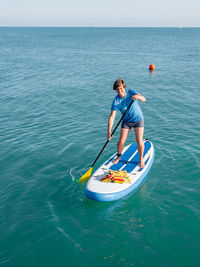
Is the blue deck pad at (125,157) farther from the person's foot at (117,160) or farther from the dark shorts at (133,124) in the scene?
the dark shorts at (133,124)

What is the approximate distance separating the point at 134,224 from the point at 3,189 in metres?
4.89

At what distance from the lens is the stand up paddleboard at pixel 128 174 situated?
7754mm

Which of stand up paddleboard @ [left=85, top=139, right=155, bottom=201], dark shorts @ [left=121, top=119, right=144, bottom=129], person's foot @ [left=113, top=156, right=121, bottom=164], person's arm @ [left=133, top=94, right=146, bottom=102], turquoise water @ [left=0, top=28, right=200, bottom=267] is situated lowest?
turquoise water @ [left=0, top=28, right=200, bottom=267]

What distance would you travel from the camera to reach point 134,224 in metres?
7.14

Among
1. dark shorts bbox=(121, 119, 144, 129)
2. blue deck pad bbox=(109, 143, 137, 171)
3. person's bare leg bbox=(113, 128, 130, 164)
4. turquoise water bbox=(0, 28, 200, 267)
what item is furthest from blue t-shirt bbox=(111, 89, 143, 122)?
turquoise water bbox=(0, 28, 200, 267)

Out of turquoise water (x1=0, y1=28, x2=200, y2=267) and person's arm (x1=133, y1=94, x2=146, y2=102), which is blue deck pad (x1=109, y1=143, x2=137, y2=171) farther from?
person's arm (x1=133, y1=94, x2=146, y2=102)

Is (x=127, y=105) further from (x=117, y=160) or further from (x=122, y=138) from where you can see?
(x=117, y=160)

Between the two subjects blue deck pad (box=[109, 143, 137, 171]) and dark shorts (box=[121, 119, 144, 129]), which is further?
blue deck pad (box=[109, 143, 137, 171])

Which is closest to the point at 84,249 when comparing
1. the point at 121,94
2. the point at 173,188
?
the point at 173,188

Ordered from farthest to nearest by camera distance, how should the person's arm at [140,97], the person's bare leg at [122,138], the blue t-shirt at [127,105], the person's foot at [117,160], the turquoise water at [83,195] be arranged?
1. the person's foot at [117,160]
2. the person's bare leg at [122,138]
3. the blue t-shirt at [127,105]
4. the person's arm at [140,97]
5. the turquoise water at [83,195]

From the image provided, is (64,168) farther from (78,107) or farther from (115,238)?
(78,107)

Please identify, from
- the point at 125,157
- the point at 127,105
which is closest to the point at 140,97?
the point at 127,105

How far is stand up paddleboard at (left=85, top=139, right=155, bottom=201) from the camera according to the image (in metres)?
7.75

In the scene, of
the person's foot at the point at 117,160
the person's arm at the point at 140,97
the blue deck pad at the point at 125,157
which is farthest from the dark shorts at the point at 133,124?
the blue deck pad at the point at 125,157
